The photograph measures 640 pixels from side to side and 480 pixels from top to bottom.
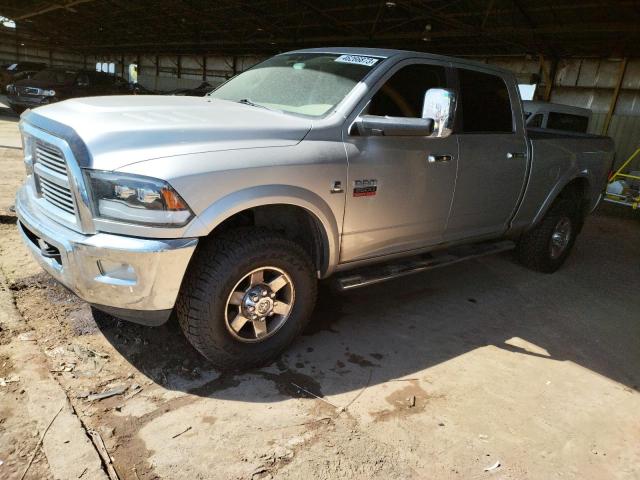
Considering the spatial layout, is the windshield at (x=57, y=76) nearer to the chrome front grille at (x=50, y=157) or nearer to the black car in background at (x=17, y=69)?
the black car in background at (x=17, y=69)

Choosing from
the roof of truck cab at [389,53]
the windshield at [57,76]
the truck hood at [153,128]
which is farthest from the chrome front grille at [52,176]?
the windshield at [57,76]

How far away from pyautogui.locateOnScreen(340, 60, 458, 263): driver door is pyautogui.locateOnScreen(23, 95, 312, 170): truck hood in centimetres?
49

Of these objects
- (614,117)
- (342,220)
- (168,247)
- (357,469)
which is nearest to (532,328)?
(342,220)

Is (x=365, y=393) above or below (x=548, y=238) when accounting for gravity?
below

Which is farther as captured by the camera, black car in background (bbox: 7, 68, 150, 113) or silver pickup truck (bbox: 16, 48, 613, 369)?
black car in background (bbox: 7, 68, 150, 113)

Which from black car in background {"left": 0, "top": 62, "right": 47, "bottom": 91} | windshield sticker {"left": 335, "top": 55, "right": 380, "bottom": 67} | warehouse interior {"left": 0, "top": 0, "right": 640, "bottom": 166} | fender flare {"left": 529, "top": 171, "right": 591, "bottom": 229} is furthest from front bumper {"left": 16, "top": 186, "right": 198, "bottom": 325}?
black car in background {"left": 0, "top": 62, "right": 47, "bottom": 91}

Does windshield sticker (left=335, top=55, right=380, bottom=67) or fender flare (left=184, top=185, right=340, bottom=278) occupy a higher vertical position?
windshield sticker (left=335, top=55, right=380, bottom=67)

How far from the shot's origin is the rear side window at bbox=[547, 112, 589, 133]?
8.63 metres

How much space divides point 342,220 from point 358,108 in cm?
72

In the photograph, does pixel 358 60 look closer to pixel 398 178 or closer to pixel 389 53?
pixel 389 53

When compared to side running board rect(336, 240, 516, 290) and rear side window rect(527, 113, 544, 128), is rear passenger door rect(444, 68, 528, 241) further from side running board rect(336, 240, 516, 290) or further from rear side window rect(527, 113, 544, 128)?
rear side window rect(527, 113, 544, 128)

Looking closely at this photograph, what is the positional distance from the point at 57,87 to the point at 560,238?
13.9 m

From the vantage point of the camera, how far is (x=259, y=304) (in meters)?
2.79

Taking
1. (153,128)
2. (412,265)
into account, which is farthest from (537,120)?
(153,128)
